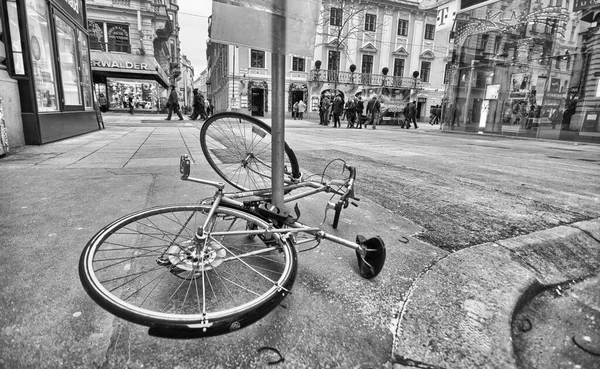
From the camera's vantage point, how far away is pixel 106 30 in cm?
2712

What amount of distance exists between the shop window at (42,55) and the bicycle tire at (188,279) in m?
6.00

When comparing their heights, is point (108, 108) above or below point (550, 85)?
below

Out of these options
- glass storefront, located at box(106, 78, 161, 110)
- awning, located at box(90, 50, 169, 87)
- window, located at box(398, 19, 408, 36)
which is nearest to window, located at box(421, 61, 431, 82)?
window, located at box(398, 19, 408, 36)

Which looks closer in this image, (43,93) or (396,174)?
(396,174)

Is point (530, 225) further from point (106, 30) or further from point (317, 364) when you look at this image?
point (106, 30)

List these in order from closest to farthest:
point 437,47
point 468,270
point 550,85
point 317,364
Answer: point 317,364 → point 468,270 → point 550,85 → point 437,47

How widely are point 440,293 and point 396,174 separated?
312 cm

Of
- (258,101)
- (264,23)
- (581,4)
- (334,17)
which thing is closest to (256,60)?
(258,101)

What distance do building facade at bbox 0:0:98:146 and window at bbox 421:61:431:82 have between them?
37.1 m

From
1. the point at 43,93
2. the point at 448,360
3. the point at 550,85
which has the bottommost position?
the point at 448,360

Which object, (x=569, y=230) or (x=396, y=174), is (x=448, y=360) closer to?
(x=569, y=230)

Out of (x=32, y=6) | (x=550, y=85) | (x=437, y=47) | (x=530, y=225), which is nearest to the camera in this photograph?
(x=530, y=225)

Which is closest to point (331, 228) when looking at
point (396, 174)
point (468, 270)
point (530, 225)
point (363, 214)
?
→ point (363, 214)

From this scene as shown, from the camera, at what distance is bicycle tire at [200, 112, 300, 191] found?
263 cm
